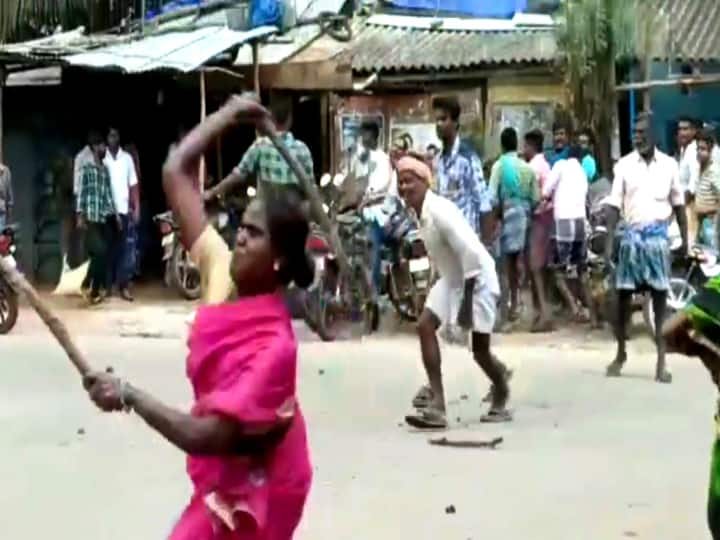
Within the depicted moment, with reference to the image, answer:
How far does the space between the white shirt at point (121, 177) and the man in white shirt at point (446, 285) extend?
27.6ft

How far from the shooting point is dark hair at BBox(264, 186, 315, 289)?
3684mm

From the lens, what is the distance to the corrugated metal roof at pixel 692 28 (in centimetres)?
1853

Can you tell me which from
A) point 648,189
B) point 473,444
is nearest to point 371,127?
point 648,189

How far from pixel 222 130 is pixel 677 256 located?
1024 centimetres

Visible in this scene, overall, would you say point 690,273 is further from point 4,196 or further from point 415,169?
point 4,196

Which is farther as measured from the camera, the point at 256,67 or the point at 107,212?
the point at 256,67

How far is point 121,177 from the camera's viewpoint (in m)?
18.0

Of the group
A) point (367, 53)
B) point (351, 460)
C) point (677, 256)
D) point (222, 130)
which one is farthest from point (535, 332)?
point (222, 130)

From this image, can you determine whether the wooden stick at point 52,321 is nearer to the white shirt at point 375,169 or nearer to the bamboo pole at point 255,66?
the white shirt at point 375,169

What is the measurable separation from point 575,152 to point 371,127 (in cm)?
226

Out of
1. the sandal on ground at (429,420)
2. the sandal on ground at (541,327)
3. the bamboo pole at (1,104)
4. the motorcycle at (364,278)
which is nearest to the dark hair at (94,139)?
the bamboo pole at (1,104)

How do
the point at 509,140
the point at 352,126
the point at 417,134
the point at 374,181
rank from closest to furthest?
the point at 509,140 → the point at 374,181 → the point at 417,134 → the point at 352,126

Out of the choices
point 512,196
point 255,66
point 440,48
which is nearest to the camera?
point 512,196

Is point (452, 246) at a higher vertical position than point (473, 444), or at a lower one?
higher
